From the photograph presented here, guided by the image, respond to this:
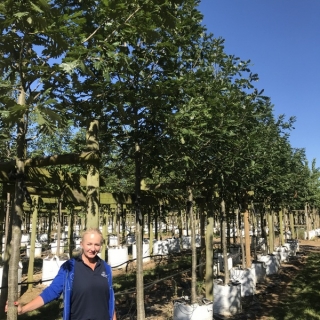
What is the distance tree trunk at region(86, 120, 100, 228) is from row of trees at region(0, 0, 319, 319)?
13mm

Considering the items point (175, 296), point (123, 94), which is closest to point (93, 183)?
point (123, 94)

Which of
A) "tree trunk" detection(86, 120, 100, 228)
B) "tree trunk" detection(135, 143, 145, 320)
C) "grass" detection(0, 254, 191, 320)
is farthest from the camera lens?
"grass" detection(0, 254, 191, 320)


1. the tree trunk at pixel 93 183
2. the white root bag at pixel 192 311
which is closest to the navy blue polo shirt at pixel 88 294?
the tree trunk at pixel 93 183

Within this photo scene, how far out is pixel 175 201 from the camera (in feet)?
26.2

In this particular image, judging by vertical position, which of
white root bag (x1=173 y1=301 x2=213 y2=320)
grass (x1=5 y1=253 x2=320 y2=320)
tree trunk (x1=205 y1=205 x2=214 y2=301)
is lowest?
grass (x1=5 y1=253 x2=320 y2=320)

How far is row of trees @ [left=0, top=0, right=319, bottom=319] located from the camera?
2.47 meters

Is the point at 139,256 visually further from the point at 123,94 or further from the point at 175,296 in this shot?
the point at 175,296

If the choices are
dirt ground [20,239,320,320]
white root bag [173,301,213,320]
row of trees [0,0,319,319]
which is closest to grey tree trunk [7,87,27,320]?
row of trees [0,0,319,319]

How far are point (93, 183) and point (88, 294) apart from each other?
6.01 ft

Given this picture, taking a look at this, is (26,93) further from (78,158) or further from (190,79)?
(190,79)

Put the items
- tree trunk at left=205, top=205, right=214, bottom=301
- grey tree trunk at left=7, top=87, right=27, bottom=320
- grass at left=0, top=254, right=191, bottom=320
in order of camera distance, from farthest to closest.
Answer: grass at left=0, top=254, right=191, bottom=320, tree trunk at left=205, top=205, right=214, bottom=301, grey tree trunk at left=7, top=87, right=27, bottom=320

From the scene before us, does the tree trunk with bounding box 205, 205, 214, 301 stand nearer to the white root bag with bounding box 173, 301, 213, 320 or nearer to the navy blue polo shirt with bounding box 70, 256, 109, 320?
the white root bag with bounding box 173, 301, 213, 320

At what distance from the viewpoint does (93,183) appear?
407 centimetres

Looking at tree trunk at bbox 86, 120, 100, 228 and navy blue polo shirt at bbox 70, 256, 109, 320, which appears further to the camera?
tree trunk at bbox 86, 120, 100, 228
